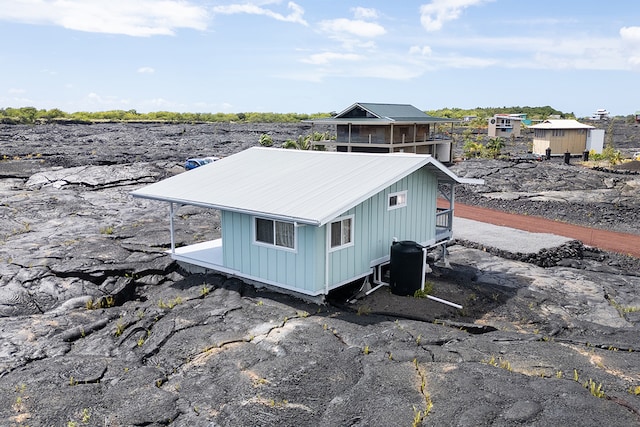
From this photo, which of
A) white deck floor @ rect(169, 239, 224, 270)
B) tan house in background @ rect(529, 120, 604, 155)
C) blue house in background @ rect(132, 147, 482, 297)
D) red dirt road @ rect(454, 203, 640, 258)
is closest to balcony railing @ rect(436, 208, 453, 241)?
blue house in background @ rect(132, 147, 482, 297)

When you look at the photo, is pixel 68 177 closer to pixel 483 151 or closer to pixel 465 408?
pixel 465 408

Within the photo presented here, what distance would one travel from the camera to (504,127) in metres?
72.0

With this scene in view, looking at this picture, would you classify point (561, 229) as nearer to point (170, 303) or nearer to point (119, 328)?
point (170, 303)

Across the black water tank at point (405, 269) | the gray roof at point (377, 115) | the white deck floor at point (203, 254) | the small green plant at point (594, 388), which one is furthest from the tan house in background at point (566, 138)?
the small green plant at point (594, 388)

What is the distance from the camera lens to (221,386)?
30.1 feet

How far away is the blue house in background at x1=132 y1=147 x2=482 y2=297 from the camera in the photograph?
497 inches

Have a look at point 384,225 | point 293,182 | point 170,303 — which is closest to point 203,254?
point 170,303

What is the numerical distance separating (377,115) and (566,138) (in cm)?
2108

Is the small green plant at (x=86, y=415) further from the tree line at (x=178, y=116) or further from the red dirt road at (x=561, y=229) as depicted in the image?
the tree line at (x=178, y=116)

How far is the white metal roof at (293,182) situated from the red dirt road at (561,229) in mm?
9488

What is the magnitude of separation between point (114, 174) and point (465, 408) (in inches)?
1300

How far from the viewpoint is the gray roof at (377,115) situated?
4247 cm

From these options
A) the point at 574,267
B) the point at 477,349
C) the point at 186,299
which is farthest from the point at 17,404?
the point at 574,267

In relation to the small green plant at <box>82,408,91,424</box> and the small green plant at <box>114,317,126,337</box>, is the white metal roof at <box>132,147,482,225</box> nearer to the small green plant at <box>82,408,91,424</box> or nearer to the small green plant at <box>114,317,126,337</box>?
the small green plant at <box>114,317,126,337</box>
